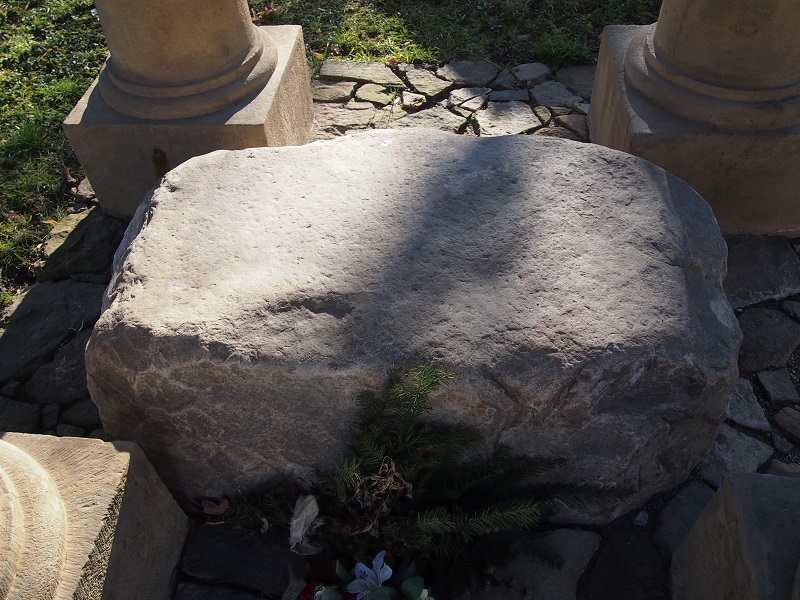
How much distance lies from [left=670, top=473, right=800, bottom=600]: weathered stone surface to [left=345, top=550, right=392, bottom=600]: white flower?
2.78 ft

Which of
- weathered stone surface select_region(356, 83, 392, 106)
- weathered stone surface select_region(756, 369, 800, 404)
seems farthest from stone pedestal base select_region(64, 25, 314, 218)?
weathered stone surface select_region(756, 369, 800, 404)

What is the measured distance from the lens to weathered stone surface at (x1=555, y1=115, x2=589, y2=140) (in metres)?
3.62

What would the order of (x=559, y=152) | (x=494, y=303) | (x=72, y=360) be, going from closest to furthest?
(x=494, y=303) < (x=559, y=152) < (x=72, y=360)

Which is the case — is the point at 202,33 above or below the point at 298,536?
above

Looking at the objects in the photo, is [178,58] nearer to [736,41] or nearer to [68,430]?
[68,430]

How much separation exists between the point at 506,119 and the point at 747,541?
8.61 ft

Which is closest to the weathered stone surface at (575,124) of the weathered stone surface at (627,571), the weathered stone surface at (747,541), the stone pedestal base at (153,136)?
the stone pedestal base at (153,136)

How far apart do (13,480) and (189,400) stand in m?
0.46

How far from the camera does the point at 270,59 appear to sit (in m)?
3.16

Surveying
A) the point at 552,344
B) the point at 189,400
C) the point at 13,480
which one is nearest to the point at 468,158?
the point at 552,344

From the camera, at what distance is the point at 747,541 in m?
1.59

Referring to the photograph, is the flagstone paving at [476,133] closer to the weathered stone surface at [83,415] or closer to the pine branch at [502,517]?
the weathered stone surface at [83,415]

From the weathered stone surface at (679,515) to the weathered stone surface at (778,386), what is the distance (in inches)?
20.0

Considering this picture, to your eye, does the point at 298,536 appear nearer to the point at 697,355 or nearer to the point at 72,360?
the point at 697,355
